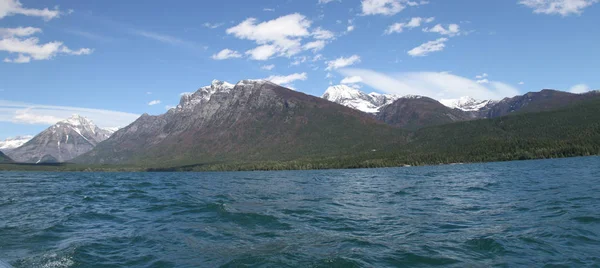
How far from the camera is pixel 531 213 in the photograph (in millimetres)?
28125

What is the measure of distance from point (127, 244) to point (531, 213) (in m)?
27.4

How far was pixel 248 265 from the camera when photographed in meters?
16.9

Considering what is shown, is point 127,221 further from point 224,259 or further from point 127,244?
point 224,259

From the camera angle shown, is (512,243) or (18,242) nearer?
(512,243)

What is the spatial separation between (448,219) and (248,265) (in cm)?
1676

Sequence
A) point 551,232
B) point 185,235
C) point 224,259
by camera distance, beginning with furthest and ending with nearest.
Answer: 1. point 185,235
2. point 551,232
3. point 224,259

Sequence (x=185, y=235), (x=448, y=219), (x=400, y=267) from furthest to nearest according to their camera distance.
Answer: (x=448, y=219) → (x=185, y=235) → (x=400, y=267)

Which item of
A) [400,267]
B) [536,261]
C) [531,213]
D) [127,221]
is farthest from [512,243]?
[127,221]

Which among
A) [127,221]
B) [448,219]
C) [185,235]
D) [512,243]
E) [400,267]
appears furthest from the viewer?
[127,221]

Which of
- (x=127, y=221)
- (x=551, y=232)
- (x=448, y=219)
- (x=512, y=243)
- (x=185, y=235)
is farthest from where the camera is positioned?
(x=127, y=221)

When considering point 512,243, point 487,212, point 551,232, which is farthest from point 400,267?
point 487,212

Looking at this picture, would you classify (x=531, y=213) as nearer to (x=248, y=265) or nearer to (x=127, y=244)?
(x=248, y=265)

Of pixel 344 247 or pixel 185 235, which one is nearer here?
pixel 344 247

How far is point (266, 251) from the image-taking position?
63.8ft
